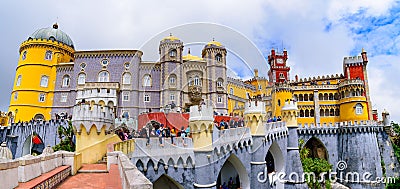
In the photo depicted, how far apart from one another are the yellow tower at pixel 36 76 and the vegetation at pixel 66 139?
49.5ft

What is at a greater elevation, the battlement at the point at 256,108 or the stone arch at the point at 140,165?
the battlement at the point at 256,108

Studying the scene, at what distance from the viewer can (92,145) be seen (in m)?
15.6

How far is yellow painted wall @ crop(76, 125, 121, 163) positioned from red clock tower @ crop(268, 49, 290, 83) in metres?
53.5

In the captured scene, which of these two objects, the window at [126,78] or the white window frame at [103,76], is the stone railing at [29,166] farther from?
the white window frame at [103,76]

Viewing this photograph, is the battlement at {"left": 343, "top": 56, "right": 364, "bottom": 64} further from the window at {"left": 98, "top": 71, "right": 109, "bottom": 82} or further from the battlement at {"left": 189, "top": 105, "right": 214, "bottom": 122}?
the battlement at {"left": 189, "top": 105, "right": 214, "bottom": 122}

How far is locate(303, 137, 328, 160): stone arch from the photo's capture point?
4441cm

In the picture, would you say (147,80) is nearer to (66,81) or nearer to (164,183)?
(66,81)

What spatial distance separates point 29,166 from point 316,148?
150 feet

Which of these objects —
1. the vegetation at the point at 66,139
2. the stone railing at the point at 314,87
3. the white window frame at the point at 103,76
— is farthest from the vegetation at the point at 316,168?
the white window frame at the point at 103,76

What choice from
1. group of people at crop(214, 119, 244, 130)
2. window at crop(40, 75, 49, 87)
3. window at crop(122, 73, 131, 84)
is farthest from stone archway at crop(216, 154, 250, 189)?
window at crop(40, 75, 49, 87)

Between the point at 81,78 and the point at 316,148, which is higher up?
the point at 81,78

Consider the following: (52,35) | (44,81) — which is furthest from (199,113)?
(52,35)

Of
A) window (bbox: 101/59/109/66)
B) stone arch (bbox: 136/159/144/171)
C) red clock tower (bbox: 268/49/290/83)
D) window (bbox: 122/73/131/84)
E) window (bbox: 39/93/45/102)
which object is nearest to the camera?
stone arch (bbox: 136/159/144/171)

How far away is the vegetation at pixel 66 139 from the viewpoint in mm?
26328
